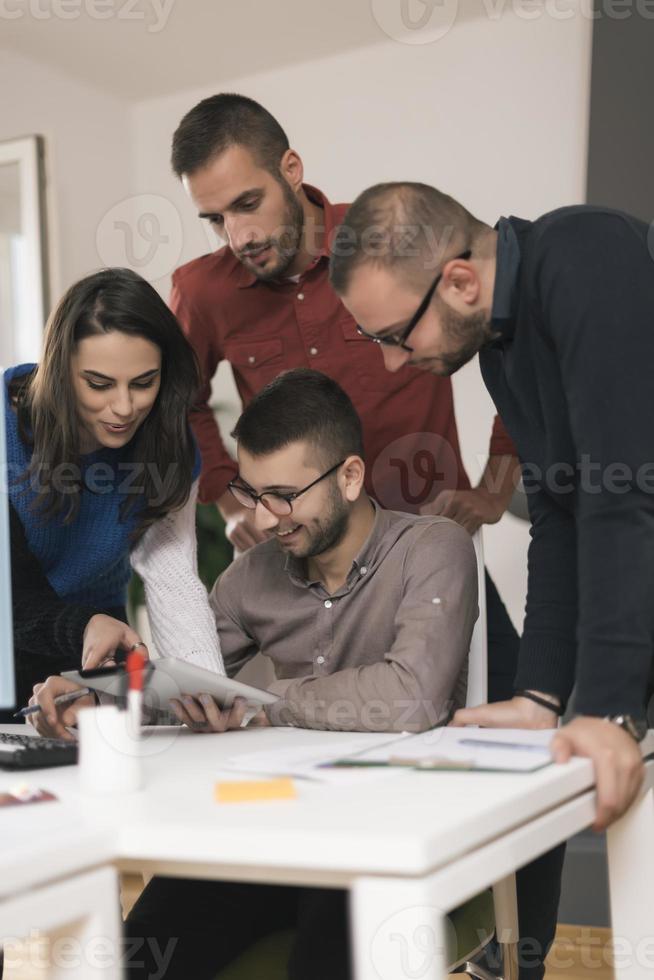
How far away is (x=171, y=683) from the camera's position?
4.96 feet

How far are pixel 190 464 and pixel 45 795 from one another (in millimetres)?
963

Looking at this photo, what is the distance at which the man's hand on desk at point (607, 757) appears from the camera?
1191 mm

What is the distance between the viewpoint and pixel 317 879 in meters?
0.90

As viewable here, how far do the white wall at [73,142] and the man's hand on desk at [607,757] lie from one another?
3356mm

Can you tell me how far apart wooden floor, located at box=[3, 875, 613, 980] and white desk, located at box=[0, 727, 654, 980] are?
1796 millimetres

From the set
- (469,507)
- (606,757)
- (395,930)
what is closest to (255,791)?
(395,930)

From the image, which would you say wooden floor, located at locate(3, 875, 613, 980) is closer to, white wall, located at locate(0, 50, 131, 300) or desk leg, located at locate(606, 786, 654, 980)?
desk leg, located at locate(606, 786, 654, 980)

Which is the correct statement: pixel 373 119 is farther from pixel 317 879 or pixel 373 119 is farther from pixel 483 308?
pixel 317 879

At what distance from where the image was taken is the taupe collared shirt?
162 centimetres

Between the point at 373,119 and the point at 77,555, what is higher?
the point at 373,119

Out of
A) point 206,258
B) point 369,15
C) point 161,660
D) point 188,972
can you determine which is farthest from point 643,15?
point 188,972

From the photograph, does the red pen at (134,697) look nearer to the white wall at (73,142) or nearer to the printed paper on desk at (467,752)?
the printed paper on desk at (467,752)

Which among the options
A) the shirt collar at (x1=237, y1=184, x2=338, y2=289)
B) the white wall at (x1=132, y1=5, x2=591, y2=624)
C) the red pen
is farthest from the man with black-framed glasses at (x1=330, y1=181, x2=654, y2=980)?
the white wall at (x1=132, y1=5, x2=591, y2=624)

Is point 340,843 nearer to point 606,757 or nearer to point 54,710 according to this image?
point 606,757
